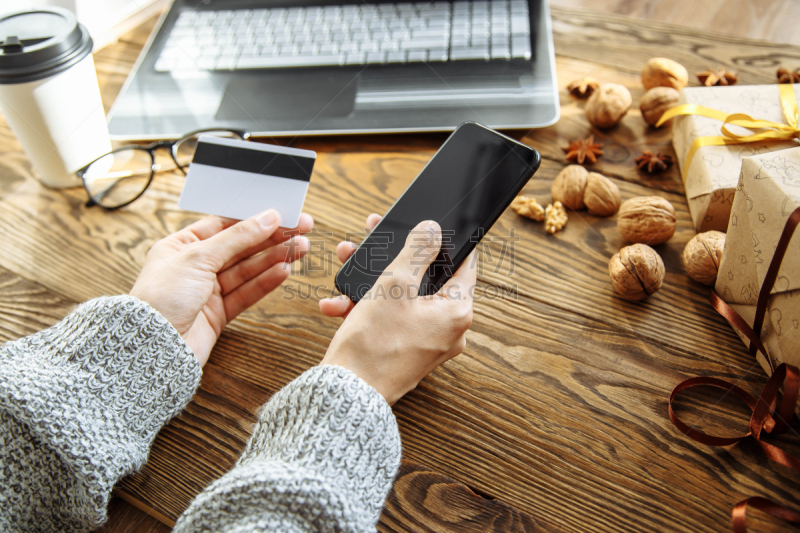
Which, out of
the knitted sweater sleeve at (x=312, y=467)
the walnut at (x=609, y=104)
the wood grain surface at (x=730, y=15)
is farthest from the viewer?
the wood grain surface at (x=730, y=15)

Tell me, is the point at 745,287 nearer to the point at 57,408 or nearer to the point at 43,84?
the point at 57,408

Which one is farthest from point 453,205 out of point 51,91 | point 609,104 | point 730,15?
point 730,15

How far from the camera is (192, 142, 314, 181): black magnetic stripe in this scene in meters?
0.63

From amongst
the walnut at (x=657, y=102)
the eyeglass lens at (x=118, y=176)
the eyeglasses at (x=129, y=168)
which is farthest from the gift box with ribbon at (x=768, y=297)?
the eyeglass lens at (x=118, y=176)

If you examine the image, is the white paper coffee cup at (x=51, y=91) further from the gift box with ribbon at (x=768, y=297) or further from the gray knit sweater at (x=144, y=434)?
the gift box with ribbon at (x=768, y=297)

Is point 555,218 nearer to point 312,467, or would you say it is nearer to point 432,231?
point 432,231

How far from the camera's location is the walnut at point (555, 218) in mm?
617

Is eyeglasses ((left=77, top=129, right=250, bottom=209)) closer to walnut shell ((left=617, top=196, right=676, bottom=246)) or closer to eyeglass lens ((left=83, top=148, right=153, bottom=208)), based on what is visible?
eyeglass lens ((left=83, top=148, right=153, bottom=208))

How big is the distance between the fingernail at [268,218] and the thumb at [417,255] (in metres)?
0.18

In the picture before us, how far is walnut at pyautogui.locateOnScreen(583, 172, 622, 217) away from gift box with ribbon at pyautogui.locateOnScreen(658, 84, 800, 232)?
0.29 ft

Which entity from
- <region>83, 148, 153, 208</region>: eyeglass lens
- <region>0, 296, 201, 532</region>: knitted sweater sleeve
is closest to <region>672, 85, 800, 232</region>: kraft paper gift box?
<region>0, 296, 201, 532</region>: knitted sweater sleeve

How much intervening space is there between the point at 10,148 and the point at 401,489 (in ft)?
2.63

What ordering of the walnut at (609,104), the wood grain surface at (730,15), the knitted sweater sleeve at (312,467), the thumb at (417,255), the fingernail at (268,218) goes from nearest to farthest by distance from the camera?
the knitted sweater sleeve at (312,467)
the thumb at (417,255)
the fingernail at (268,218)
the walnut at (609,104)
the wood grain surface at (730,15)

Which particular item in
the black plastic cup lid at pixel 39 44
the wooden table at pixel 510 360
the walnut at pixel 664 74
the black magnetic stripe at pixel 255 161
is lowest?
the wooden table at pixel 510 360
